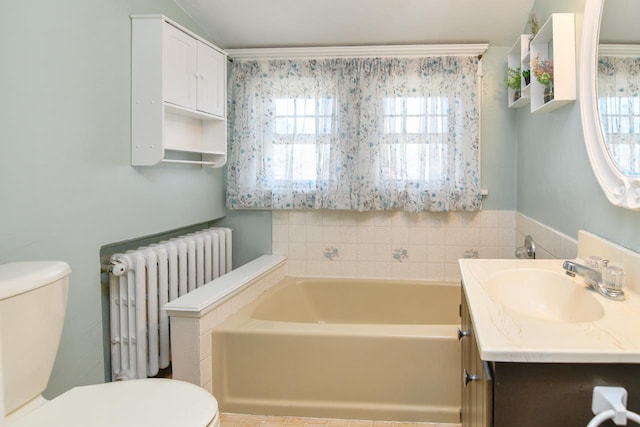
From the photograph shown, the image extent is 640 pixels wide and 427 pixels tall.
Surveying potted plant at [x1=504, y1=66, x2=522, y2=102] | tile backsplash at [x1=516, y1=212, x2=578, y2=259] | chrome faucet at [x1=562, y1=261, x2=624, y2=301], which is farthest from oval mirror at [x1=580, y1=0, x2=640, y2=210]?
potted plant at [x1=504, y1=66, x2=522, y2=102]

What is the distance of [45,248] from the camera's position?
1.68 metres

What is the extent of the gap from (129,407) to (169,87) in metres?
1.57

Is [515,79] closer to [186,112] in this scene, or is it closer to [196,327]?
[186,112]

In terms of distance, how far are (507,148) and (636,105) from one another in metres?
1.83

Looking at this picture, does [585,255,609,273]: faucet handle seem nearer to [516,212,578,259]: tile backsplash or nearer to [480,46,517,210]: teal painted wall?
[516,212,578,259]: tile backsplash

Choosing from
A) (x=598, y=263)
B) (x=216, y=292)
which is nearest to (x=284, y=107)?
(x=216, y=292)

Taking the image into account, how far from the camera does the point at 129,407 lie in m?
1.30

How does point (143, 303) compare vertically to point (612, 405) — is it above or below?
below

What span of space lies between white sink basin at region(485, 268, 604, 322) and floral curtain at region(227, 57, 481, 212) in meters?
1.52

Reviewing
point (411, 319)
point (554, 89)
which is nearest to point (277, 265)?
point (411, 319)

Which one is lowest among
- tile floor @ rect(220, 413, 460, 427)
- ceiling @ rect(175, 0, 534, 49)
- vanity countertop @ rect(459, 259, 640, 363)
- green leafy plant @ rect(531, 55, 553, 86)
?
tile floor @ rect(220, 413, 460, 427)

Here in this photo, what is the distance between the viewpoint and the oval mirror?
137 cm

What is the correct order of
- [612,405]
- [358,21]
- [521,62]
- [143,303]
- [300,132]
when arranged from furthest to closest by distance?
[300,132] < [358,21] < [521,62] < [143,303] < [612,405]

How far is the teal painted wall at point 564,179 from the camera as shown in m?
1.62
